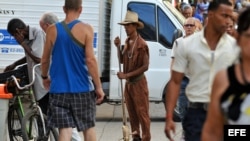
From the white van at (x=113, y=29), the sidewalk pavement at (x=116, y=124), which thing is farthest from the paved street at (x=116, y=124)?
the white van at (x=113, y=29)

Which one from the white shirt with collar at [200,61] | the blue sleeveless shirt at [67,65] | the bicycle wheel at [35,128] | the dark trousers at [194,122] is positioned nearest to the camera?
the white shirt with collar at [200,61]

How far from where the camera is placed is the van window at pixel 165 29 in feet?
37.2

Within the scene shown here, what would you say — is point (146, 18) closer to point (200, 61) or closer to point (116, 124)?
point (116, 124)

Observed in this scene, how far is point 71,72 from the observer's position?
20.5ft

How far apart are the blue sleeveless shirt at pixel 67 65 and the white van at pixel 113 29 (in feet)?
16.1

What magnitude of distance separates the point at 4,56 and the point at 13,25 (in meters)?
4.35

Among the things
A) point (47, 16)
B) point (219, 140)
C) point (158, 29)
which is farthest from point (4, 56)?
point (219, 140)

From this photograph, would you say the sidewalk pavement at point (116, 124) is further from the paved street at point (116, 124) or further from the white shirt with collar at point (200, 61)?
the white shirt with collar at point (200, 61)

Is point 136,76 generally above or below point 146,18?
below

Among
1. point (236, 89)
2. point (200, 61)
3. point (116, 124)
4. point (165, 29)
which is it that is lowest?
point (116, 124)

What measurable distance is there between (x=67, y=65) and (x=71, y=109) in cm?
43

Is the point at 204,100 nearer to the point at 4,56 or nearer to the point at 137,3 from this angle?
the point at 137,3

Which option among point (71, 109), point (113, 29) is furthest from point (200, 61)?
point (113, 29)

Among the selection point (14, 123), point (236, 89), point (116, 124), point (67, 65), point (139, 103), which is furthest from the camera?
point (116, 124)
